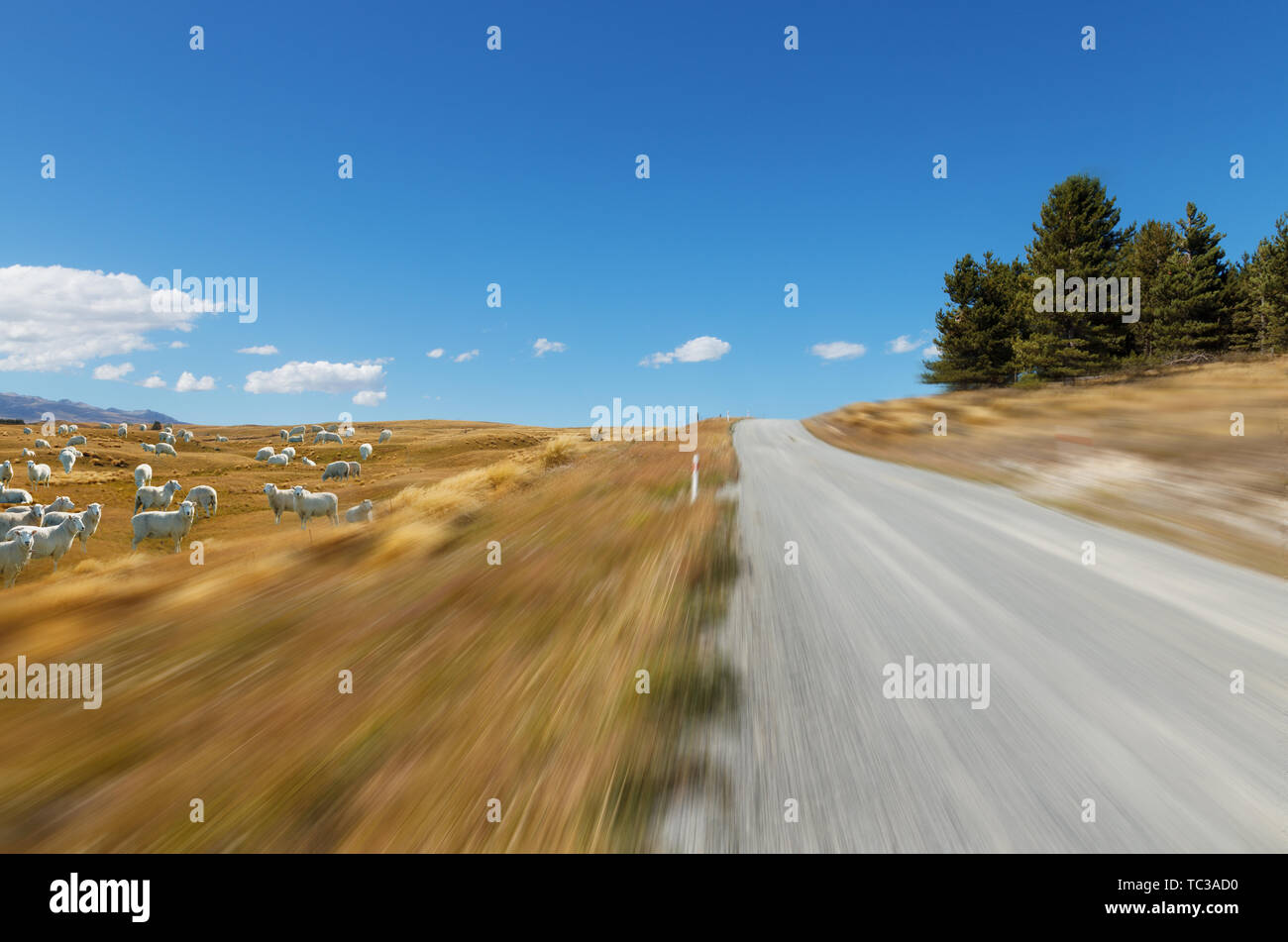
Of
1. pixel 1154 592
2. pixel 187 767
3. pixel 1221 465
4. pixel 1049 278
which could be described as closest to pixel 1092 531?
pixel 1154 592

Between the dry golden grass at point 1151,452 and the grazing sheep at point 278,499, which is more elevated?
the dry golden grass at point 1151,452

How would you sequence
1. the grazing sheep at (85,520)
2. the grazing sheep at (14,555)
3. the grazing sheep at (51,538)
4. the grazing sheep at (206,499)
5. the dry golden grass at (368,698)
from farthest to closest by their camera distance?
the grazing sheep at (206,499) → the grazing sheep at (85,520) → the grazing sheep at (51,538) → the grazing sheep at (14,555) → the dry golden grass at (368,698)

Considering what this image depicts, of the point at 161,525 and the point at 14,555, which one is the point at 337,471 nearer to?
the point at 161,525

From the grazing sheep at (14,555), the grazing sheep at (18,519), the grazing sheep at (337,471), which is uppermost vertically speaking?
the grazing sheep at (337,471)

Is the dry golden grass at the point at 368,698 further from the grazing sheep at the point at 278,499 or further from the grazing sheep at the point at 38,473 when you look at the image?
the grazing sheep at the point at 38,473

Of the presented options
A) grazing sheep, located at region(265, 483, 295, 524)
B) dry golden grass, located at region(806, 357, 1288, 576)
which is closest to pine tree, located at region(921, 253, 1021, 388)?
dry golden grass, located at region(806, 357, 1288, 576)

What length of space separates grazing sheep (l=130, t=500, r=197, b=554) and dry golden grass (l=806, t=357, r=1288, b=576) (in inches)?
920

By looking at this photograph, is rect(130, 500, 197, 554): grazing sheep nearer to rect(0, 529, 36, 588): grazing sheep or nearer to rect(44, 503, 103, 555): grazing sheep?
rect(44, 503, 103, 555): grazing sheep

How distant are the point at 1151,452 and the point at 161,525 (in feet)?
88.8

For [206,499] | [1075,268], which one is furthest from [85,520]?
[1075,268]

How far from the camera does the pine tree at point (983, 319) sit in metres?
38.1

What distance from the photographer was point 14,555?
40.5 feet

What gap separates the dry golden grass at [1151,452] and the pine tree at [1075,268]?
8.31 meters

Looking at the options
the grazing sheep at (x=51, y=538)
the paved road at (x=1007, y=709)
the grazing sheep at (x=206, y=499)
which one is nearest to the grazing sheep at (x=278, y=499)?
the grazing sheep at (x=206, y=499)
